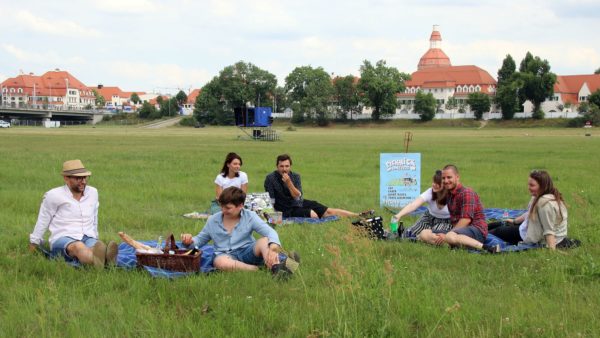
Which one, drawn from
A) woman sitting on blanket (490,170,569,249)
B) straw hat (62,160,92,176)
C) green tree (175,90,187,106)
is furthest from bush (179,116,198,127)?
woman sitting on blanket (490,170,569,249)

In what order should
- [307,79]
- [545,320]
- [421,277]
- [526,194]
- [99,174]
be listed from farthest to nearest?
[307,79]
[99,174]
[526,194]
[421,277]
[545,320]

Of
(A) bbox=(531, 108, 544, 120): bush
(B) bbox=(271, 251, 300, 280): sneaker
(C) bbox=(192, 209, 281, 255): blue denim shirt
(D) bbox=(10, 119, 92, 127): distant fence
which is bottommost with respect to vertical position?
(D) bbox=(10, 119, 92, 127): distant fence

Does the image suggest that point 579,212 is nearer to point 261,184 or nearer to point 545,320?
point 545,320

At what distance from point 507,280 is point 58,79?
192962 mm

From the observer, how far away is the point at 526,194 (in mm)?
13602

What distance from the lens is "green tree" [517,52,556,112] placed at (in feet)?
343

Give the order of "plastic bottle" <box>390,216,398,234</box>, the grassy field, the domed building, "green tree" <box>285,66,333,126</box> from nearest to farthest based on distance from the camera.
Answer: the grassy field < "plastic bottle" <box>390,216,398,234</box> < "green tree" <box>285,66,333,126</box> < the domed building

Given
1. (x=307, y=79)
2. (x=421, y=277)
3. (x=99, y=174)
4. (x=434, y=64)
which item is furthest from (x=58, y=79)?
(x=421, y=277)

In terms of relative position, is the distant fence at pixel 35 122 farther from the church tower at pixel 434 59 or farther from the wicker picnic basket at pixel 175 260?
the wicker picnic basket at pixel 175 260

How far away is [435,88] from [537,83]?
45.7m

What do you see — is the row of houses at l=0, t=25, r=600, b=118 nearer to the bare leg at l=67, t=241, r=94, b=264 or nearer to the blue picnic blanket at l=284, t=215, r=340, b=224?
the blue picnic blanket at l=284, t=215, r=340, b=224

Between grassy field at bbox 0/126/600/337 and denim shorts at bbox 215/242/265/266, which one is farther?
denim shorts at bbox 215/242/265/266

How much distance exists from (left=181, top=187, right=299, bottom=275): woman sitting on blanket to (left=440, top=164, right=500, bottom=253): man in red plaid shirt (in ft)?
7.48

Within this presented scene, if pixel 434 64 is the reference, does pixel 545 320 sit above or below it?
below
